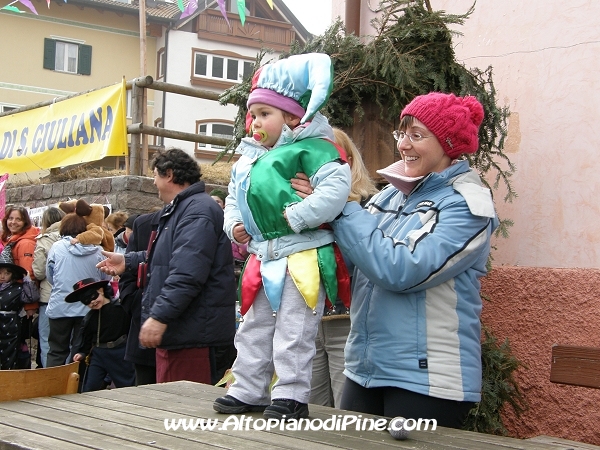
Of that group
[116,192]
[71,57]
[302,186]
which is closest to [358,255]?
[302,186]

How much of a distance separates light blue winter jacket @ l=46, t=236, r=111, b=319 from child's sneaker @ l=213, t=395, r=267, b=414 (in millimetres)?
4945

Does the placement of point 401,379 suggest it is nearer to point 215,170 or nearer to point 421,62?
point 421,62

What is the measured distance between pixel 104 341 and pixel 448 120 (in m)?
3.94

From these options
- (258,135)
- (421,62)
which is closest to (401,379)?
(258,135)

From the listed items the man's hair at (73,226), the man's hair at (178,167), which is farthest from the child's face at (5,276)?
the man's hair at (178,167)

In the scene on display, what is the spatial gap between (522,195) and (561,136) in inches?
16.4

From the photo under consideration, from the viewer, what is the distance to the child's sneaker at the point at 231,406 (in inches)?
105

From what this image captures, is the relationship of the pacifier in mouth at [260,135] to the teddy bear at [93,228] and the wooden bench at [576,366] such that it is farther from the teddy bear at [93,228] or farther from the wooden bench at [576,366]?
the teddy bear at [93,228]

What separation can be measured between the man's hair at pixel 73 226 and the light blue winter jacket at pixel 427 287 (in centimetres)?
538

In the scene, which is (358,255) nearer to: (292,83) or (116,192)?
(292,83)

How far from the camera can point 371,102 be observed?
15.0ft

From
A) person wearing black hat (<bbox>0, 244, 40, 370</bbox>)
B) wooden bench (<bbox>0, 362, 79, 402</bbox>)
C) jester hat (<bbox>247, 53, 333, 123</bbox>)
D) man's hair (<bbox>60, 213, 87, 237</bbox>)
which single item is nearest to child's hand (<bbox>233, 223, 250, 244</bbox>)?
jester hat (<bbox>247, 53, 333, 123</bbox>)

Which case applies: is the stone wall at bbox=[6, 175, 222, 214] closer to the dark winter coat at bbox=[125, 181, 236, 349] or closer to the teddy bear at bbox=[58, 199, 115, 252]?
the teddy bear at bbox=[58, 199, 115, 252]

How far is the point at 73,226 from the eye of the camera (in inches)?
295
